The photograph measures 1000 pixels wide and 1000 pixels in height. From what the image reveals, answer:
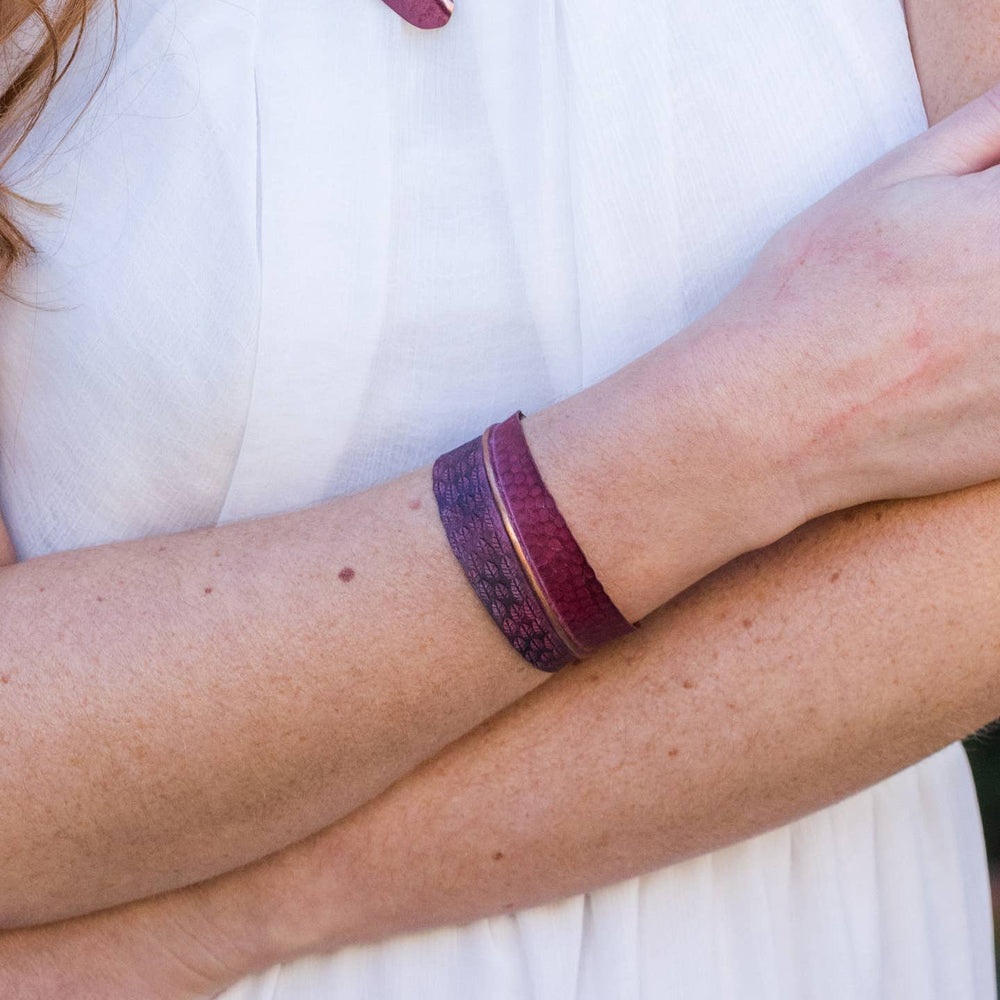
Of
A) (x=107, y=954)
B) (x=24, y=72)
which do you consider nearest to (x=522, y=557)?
(x=107, y=954)

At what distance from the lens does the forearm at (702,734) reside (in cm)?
99

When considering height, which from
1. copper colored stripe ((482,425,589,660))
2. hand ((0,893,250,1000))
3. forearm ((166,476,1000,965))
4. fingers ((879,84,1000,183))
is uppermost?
fingers ((879,84,1000,183))

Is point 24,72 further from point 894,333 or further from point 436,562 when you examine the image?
point 894,333

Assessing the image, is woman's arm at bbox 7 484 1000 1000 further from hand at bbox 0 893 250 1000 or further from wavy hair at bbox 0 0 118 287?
wavy hair at bbox 0 0 118 287

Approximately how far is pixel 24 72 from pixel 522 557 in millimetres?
754

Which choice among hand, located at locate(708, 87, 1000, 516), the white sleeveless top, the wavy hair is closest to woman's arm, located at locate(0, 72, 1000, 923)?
hand, located at locate(708, 87, 1000, 516)

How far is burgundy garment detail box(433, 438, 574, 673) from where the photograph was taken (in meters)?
0.95

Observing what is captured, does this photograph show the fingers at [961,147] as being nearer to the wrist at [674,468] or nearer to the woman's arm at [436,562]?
the woman's arm at [436,562]

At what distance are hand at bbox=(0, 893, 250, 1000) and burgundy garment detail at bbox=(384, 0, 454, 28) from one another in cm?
96

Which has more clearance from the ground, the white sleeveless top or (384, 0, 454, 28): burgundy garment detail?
(384, 0, 454, 28): burgundy garment detail

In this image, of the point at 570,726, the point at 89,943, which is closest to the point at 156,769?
the point at 89,943

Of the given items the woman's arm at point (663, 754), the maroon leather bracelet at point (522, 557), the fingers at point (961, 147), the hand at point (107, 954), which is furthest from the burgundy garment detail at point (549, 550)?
the hand at point (107, 954)

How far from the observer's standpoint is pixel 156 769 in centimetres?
99

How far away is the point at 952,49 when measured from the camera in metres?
1.05
